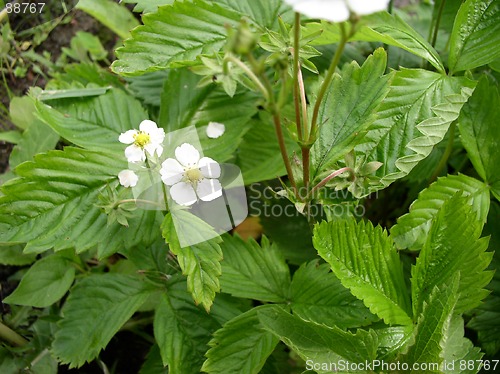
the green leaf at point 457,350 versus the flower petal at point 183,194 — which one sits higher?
the flower petal at point 183,194

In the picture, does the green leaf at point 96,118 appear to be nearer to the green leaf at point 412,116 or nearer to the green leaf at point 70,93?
the green leaf at point 70,93

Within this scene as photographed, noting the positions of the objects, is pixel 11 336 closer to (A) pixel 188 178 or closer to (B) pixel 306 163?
(A) pixel 188 178

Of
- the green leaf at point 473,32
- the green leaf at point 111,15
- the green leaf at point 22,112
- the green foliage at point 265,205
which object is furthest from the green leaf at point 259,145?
the green leaf at point 22,112

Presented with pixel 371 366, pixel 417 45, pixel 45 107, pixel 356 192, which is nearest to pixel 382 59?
pixel 417 45

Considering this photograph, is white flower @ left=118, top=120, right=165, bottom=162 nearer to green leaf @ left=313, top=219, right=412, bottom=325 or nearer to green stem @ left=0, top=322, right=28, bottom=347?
green leaf @ left=313, top=219, right=412, bottom=325

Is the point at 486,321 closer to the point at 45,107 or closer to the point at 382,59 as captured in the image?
the point at 382,59

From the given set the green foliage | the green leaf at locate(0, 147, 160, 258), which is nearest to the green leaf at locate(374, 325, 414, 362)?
the green foliage

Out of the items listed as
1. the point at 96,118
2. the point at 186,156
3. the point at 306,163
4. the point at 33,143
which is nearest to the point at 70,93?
the point at 96,118
